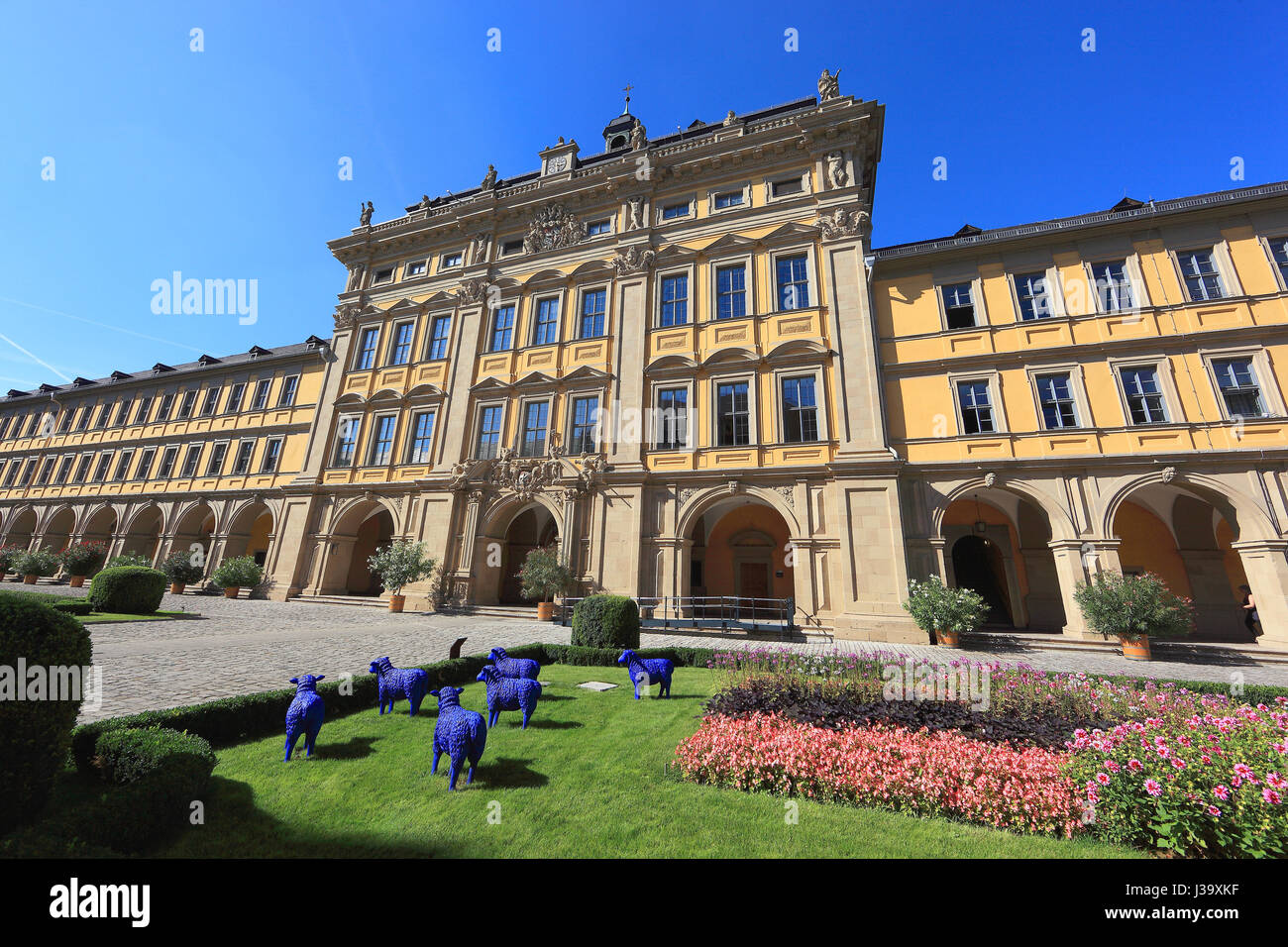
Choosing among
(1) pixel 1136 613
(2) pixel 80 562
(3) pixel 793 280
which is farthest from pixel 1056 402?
(2) pixel 80 562

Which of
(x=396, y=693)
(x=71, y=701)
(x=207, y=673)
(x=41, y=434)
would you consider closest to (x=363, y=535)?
(x=207, y=673)

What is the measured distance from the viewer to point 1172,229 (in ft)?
52.1

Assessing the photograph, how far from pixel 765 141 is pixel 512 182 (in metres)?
14.2

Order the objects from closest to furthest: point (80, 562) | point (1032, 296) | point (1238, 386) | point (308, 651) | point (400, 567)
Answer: point (308, 651) < point (1238, 386) < point (1032, 296) < point (400, 567) < point (80, 562)

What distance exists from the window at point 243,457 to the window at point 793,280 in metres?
29.0

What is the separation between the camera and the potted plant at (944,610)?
12867mm

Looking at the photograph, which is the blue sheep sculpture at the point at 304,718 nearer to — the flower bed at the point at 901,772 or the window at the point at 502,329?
the flower bed at the point at 901,772

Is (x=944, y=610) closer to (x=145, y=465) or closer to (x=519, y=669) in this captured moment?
(x=519, y=669)

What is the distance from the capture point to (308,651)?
9938 millimetres

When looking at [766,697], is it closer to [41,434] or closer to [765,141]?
[765,141]

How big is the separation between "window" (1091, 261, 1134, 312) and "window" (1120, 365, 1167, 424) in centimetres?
226

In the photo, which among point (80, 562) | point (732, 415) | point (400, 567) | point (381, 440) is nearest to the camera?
point (732, 415)

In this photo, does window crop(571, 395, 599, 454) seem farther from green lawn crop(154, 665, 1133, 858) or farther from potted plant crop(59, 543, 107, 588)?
potted plant crop(59, 543, 107, 588)

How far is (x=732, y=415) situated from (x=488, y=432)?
10.6m
